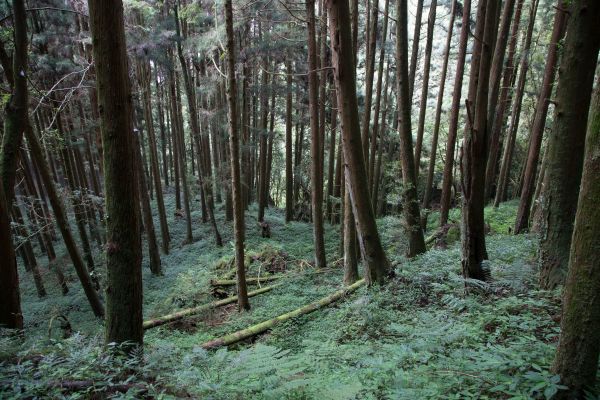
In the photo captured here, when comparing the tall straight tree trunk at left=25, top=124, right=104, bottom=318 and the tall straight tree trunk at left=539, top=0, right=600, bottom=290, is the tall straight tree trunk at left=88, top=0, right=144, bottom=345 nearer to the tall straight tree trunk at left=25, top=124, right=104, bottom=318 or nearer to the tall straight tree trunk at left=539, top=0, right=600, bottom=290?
the tall straight tree trunk at left=25, top=124, right=104, bottom=318

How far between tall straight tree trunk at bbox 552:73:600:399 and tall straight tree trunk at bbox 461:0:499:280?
303 centimetres

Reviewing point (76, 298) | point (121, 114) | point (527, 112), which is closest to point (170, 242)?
point (76, 298)

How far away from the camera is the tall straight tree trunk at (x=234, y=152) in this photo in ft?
24.3

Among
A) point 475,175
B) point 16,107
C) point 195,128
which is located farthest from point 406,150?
point 195,128

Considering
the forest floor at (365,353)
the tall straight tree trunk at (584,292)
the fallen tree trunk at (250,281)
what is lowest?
the fallen tree trunk at (250,281)

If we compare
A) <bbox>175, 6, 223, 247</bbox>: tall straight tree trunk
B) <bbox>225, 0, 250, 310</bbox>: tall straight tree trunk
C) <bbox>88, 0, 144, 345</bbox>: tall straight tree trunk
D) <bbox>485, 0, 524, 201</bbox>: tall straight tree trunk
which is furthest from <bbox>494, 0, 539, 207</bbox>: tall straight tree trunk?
<bbox>88, 0, 144, 345</bbox>: tall straight tree trunk

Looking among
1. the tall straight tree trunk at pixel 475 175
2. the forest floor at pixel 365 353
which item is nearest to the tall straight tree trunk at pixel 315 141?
the forest floor at pixel 365 353

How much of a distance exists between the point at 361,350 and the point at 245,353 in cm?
165

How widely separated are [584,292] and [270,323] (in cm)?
578

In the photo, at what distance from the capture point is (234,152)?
26.2ft

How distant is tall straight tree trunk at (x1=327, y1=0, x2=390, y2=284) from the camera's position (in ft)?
19.3

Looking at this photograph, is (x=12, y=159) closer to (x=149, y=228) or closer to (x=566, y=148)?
(x=566, y=148)

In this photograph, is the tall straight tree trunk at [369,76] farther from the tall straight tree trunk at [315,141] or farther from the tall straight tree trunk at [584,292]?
the tall straight tree trunk at [584,292]

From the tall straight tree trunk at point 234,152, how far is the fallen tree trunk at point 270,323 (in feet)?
5.51
